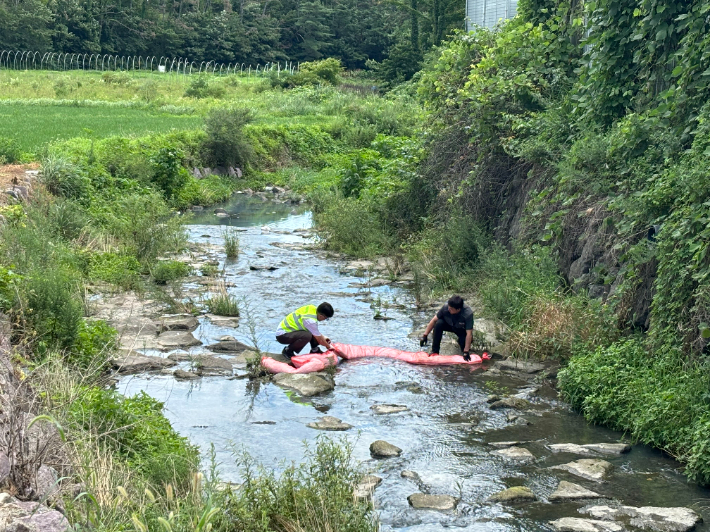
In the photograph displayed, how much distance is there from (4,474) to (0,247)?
7068 millimetres

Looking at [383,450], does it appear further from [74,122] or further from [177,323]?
[74,122]

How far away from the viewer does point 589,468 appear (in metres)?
7.91

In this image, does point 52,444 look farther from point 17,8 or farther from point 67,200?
point 17,8

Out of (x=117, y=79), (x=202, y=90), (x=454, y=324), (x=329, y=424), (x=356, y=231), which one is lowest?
(x=329, y=424)

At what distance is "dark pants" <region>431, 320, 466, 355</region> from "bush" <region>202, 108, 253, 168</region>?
18.9 m

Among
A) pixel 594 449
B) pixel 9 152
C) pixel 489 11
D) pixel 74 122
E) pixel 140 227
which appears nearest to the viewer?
pixel 594 449

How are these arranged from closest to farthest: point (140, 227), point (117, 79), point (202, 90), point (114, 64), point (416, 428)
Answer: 1. point (416, 428)
2. point (140, 227)
3. point (202, 90)
4. point (117, 79)
5. point (114, 64)

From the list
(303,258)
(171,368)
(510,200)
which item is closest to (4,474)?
(171,368)

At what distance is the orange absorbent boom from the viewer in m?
10.9

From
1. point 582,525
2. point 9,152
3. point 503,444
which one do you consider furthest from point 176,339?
point 9,152

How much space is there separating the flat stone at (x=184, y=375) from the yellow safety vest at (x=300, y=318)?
1.64 m

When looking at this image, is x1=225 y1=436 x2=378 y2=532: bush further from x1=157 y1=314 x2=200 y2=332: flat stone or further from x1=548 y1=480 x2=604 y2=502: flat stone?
x1=157 y1=314 x2=200 y2=332: flat stone

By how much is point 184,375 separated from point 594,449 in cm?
522

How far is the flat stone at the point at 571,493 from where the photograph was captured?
7301 mm
